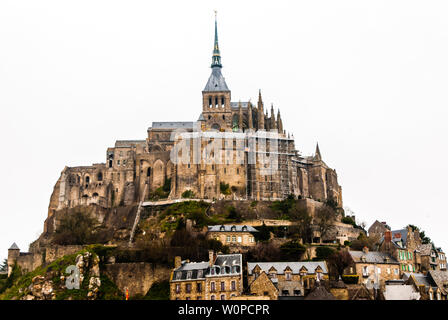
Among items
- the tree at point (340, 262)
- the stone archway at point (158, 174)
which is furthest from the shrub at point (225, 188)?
the tree at point (340, 262)

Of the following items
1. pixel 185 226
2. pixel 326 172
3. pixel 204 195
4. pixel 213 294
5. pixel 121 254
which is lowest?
pixel 213 294

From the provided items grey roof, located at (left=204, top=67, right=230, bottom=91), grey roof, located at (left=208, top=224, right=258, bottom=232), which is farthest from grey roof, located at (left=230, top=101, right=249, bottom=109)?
grey roof, located at (left=208, top=224, right=258, bottom=232)

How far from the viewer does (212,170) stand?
74.3 metres

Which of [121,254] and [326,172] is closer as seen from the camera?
[121,254]

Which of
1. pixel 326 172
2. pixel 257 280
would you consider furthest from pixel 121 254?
pixel 326 172

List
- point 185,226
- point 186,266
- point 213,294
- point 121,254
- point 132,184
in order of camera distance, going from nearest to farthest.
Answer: point 213,294 → point 186,266 → point 121,254 → point 185,226 → point 132,184

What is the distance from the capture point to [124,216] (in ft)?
239

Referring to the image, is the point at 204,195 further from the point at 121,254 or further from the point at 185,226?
the point at 121,254

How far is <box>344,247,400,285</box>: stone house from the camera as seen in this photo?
52.3 m

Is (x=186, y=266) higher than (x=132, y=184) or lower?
lower

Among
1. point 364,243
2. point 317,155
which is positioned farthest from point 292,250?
point 317,155

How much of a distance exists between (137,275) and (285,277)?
12893mm
